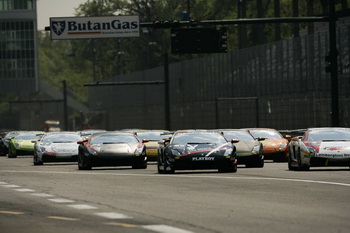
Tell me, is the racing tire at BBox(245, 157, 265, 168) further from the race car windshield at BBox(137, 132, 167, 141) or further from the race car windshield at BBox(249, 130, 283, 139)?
the race car windshield at BBox(137, 132, 167, 141)

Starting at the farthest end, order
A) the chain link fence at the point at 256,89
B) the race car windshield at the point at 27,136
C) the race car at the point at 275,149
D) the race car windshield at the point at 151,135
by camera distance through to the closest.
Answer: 1. the race car windshield at the point at 27,136
2. the chain link fence at the point at 256,89
3. the race car windshield at the point at 151,135
4. the race car at the point at 275,149

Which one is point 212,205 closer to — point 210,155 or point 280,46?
point 210,155

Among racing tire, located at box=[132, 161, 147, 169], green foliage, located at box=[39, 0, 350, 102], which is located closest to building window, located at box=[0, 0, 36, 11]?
green foliage, located at box=[39, 0, 350, 102]

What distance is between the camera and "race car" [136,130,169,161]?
1736 inches

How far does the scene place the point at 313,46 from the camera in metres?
56.0

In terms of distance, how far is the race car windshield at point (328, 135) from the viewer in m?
30.3

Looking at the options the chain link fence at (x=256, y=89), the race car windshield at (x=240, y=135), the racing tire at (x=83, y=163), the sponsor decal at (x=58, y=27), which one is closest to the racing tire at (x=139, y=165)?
the racing tire at (x=83, y=163)

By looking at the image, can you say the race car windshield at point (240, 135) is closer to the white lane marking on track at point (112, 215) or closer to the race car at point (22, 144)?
the race car at point (22, 144)

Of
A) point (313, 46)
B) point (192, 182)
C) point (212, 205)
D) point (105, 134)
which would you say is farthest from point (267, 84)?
point (212, 205)

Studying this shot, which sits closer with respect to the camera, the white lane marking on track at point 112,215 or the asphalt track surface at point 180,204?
the asphalt track surface at point 180,204

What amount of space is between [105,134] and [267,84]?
93.1ft

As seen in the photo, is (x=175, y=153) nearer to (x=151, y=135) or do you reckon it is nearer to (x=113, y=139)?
(x=113, y=139)

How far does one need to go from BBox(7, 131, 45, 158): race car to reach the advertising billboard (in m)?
6.25

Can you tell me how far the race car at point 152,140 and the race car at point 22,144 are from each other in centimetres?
864
